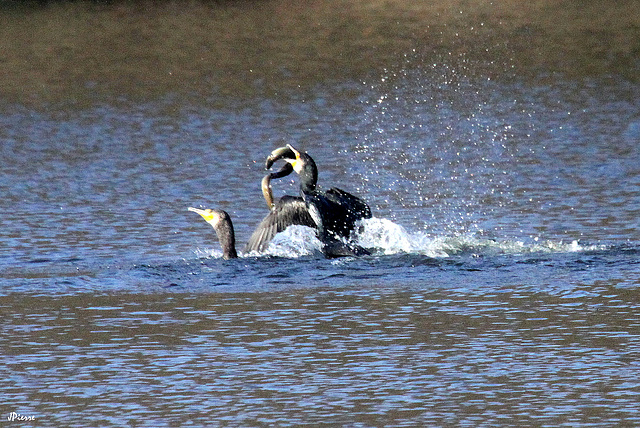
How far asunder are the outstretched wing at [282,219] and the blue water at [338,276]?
12 cm

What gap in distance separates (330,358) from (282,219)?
13.7 feet

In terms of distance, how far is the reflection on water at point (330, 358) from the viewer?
6.56m

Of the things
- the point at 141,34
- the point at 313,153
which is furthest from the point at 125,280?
the point at 141,34

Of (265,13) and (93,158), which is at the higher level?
(265,13)

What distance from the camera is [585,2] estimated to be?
3259cm

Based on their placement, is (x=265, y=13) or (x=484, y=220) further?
(x=265, y=13)

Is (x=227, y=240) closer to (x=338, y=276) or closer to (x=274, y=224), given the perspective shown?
(x=274, y=224)

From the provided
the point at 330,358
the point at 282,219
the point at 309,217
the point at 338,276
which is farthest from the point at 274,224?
the point at 330,358

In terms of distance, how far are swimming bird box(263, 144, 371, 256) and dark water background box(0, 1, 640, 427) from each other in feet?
0.80

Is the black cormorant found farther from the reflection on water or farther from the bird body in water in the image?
the reflection on water

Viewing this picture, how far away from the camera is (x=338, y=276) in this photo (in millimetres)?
10570

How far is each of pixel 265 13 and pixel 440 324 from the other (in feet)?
84.7

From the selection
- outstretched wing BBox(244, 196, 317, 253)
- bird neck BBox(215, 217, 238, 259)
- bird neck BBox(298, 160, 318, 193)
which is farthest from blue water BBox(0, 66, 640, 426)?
bird neck BBox(298, 160, 318, 193)

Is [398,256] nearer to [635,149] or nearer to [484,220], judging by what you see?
[484,220]
